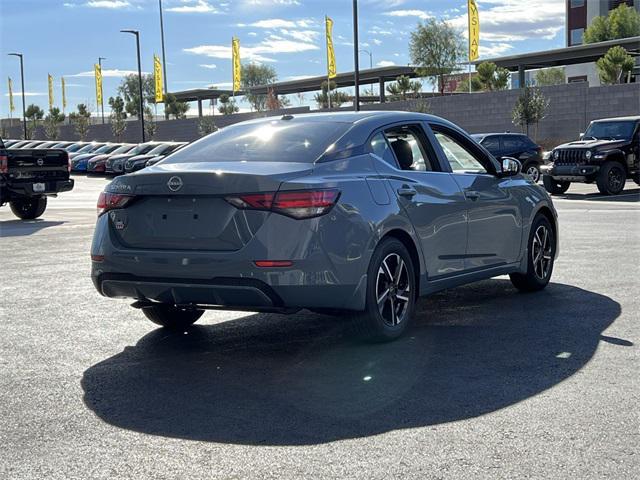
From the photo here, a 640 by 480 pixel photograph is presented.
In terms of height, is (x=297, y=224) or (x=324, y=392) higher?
(x=297, y=224)

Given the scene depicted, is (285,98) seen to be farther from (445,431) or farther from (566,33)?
(445,431)

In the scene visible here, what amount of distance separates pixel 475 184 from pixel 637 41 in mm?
54099

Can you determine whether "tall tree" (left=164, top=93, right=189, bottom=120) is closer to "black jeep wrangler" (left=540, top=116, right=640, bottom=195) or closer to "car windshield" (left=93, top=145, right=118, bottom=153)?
"car windshield" (left=93, top=145, right=118, bottom=153)

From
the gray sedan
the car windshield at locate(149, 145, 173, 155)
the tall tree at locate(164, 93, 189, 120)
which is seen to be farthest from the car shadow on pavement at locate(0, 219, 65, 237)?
the tall tree at locate(164, 93, 189, 120)

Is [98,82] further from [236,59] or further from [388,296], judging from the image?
[388,296]

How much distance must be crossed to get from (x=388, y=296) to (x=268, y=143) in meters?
1.34

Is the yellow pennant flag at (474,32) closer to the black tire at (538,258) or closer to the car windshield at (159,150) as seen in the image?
the car windshield at (159,150)

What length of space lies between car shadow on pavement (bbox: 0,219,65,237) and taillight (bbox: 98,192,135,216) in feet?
31.3

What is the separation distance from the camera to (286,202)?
564cm

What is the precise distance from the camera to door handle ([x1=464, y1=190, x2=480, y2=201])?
289 inches

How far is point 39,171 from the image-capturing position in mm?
18859

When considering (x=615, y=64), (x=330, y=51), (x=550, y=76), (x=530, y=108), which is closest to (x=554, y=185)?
(x=530, y=108)

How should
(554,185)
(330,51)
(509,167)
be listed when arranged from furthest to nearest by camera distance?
(330,51) → (554,185) → (509,167)

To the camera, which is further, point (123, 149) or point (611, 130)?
point (123, 149)
